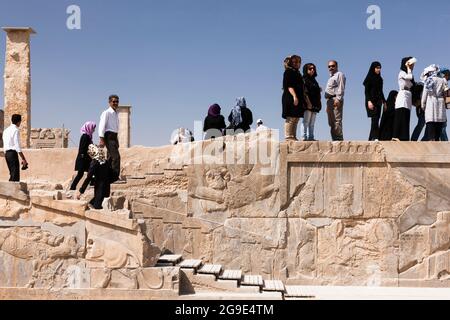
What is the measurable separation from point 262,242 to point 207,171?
5.97 feet

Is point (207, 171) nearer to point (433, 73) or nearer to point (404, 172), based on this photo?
point (404, 172)

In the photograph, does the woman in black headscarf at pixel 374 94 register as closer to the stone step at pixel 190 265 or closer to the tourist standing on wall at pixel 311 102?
the tourist standing on wall at pixel 311 102

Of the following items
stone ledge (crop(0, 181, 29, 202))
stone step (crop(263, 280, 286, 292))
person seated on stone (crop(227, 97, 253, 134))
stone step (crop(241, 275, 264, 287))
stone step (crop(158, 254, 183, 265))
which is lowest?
stone step (crop(263, 280, 286, 292))

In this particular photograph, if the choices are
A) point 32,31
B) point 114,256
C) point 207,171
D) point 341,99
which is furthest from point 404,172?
point 32,31

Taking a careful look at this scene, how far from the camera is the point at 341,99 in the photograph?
1261 cm

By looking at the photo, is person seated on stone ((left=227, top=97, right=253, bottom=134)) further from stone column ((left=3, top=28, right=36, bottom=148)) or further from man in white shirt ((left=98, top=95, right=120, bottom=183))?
stone column ((left=3, top=28, right=36, bottom=148))

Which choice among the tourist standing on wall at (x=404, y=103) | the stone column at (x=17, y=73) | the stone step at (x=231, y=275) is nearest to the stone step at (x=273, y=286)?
the stone step at (x=231, y=275)

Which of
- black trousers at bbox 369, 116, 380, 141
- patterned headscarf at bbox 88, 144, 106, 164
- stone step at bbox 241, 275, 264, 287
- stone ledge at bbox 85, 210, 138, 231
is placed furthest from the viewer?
black trousers at bbox 369, 116, 380, 141

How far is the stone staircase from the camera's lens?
948cm

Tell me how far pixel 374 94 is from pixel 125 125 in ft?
38.2

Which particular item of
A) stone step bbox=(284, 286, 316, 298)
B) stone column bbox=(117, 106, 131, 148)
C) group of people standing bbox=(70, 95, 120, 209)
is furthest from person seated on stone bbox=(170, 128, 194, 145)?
stone column bbox=(117, 106, 131, 148)

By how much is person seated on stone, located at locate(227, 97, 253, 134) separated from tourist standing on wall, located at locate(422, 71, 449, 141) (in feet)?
12.0

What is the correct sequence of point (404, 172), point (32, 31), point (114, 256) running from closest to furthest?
point (114, 256) → point (404, 172) → point (32, 31)

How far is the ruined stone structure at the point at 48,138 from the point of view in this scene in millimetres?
20188
